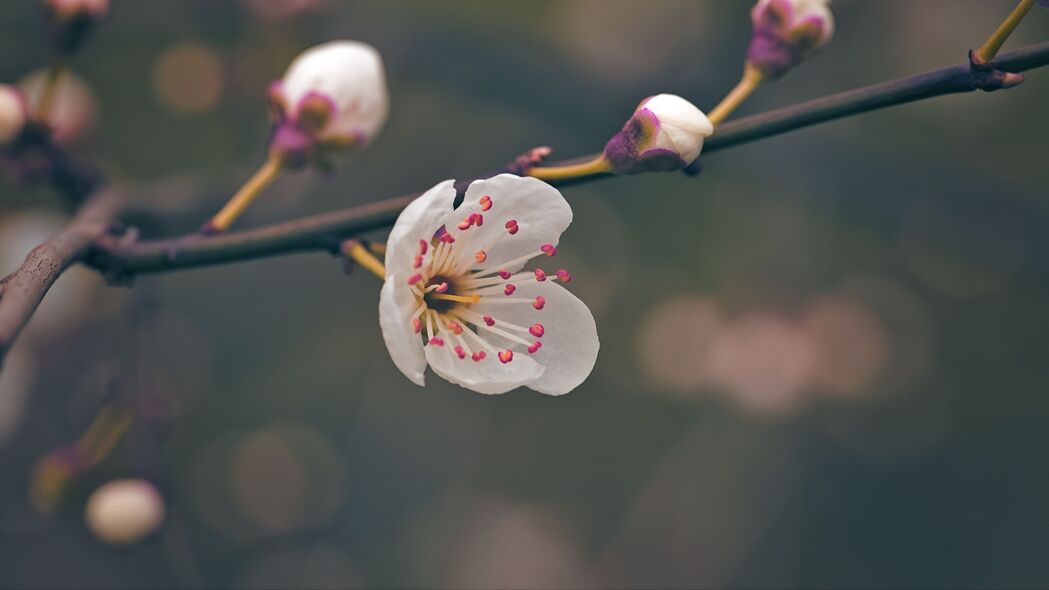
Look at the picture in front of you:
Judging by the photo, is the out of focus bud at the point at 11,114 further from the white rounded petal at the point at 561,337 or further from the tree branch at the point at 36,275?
the white rounded petal at the point at 561,337

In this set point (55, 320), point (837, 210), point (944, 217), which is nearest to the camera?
point (944, 217)

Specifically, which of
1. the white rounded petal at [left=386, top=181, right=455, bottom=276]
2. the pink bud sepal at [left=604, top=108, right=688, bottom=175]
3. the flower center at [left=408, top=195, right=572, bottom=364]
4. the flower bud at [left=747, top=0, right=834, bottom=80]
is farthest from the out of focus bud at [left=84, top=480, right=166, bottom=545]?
the flower bud at [left=747, top=0, right=834, bottom=80]

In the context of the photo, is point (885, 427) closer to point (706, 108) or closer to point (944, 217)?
point (944, 217)

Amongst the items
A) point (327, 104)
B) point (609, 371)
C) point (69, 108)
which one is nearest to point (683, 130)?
point (327, 104)

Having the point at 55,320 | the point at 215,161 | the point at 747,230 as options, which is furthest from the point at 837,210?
the point at 55,320

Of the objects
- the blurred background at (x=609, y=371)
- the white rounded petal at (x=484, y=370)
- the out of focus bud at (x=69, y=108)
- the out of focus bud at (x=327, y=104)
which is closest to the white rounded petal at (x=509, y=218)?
the white rounded petal at (x=484, y=370)

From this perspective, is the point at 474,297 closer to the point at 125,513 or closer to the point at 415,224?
the point at 415,224
